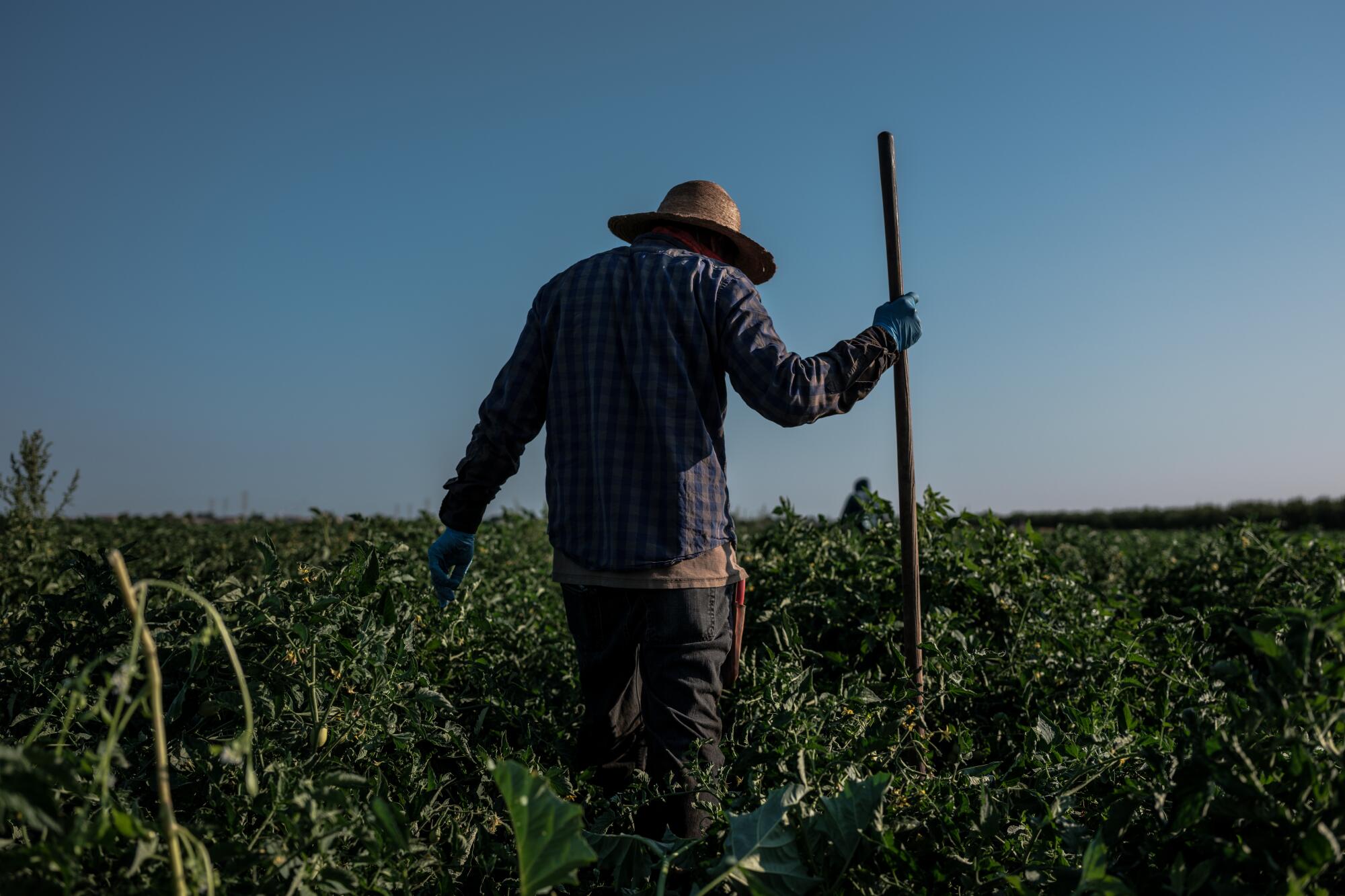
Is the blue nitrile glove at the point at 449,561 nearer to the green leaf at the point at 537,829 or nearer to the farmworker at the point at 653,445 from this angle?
the farmworker at the point at 653,445

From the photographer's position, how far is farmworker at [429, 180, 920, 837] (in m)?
2.68

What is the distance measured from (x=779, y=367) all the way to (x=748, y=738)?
1.13 metres

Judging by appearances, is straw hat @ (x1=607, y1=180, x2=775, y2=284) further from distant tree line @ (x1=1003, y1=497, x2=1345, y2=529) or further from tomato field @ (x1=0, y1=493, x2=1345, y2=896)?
distant tree line @ (x1=1003, y1=497, x2=1345, y2=529)

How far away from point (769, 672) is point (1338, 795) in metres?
1.59

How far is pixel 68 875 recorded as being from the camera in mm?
1409

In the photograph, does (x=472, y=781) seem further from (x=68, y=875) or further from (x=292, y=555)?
(x=292, y=555)

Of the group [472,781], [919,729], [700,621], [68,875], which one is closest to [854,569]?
[919,729]

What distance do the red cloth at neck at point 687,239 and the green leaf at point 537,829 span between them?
6.22 feet

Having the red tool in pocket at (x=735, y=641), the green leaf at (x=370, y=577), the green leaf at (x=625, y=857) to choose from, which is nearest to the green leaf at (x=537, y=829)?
the green leaf at (x=625, y=857)

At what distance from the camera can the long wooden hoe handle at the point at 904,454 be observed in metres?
3.13

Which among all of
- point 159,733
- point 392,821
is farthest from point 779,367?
point 159,733

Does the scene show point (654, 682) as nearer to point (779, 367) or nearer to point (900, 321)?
point (779, 367)

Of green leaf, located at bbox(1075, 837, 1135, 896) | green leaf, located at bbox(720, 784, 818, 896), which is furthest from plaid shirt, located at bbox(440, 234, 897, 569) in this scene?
green leaf, located at bbox(1075, 837, 1135, 896)

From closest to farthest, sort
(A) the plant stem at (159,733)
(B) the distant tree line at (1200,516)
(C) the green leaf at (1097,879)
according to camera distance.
→ 1. (A) the plant stem at (159,733)
2. (C) the green leaf at (1097,879)
3. (B) the distant tree line at (1200,516)
